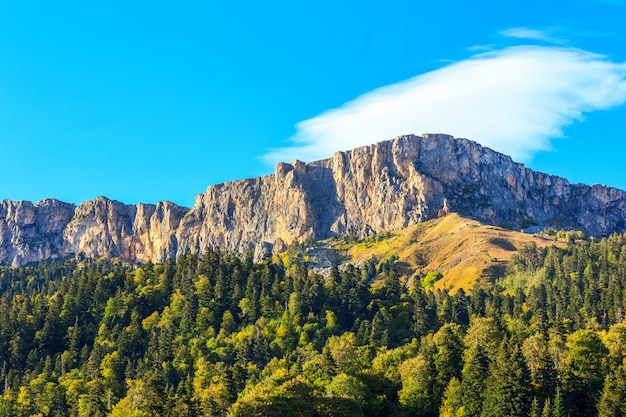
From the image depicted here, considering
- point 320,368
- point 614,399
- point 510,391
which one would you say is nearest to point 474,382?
point 510,391

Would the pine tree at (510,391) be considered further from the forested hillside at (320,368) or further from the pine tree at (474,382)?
the pine tree at (474,382)

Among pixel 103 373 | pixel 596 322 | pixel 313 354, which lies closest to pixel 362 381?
pixel 313 354

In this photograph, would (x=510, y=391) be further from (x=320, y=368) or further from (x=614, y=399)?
(x=320, y=368)

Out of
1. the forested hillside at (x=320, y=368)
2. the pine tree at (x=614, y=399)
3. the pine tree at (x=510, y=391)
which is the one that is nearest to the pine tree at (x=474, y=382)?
the forested hillside at (x=320, y=368)

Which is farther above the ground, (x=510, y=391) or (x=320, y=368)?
(x=320, y=368)

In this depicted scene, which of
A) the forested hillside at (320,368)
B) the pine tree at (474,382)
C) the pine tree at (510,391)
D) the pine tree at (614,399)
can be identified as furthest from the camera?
the pine tree at (474,382)

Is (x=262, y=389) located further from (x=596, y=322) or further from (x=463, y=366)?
(x=596, y=322)

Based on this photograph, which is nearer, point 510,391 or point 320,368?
point 510,391

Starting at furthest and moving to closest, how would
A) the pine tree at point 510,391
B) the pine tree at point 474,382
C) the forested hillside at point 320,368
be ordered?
1. the pine tree at point 474,382
2. the forested hillside at point 320,368
3. the pine tree at point 510,391

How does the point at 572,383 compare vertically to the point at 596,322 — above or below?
below

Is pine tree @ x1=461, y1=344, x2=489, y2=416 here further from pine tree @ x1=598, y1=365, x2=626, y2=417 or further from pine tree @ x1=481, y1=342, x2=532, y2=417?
pine tree @ x1=598, y1=365, x2=626, y2=417

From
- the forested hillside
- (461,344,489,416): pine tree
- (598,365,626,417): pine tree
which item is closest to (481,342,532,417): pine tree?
the forested hillside

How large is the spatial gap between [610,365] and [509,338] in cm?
2219

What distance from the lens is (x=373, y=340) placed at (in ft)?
589
